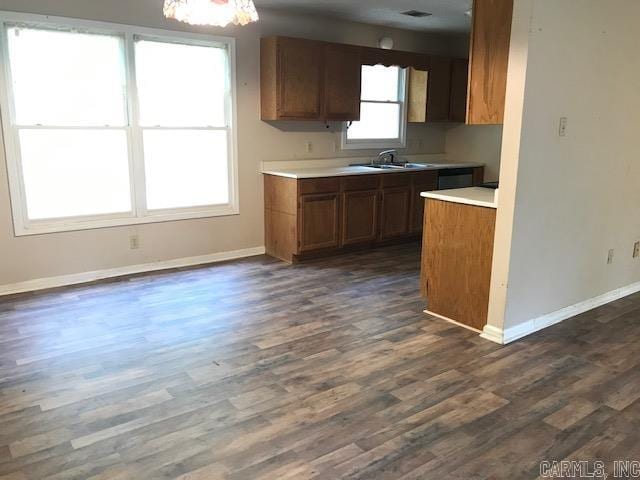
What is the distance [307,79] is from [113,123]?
1858 mm

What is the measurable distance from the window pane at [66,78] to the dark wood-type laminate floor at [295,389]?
56.9 inches

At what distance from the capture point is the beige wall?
13.7 feet

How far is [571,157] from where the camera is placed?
11.1ft

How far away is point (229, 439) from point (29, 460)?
78 centimetres

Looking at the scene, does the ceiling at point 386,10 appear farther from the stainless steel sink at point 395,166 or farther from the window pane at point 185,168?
the stainless steel sink at point 395,166

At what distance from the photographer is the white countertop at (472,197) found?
10.7 feet

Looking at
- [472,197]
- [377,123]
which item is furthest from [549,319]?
[377,123]

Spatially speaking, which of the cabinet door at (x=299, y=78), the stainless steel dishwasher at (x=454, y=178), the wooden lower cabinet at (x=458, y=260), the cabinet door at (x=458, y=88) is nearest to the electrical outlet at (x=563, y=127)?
the wooden lower cabinet at (x=458, y=260)

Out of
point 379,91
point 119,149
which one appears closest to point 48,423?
point 119,149

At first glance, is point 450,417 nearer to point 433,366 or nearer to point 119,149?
point 433,366

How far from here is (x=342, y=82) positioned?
5438 mm

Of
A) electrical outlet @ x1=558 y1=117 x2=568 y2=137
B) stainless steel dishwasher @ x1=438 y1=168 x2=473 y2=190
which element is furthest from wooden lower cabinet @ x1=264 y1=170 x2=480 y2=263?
electrical outlet @ x1=558 y1=117 x2=568 y2=137

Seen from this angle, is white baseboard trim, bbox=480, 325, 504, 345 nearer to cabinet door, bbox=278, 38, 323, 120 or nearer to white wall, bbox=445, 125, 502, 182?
cabinet door, bbox=278, 38, 323, 120

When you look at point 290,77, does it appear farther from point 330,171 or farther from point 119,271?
point 119,271
